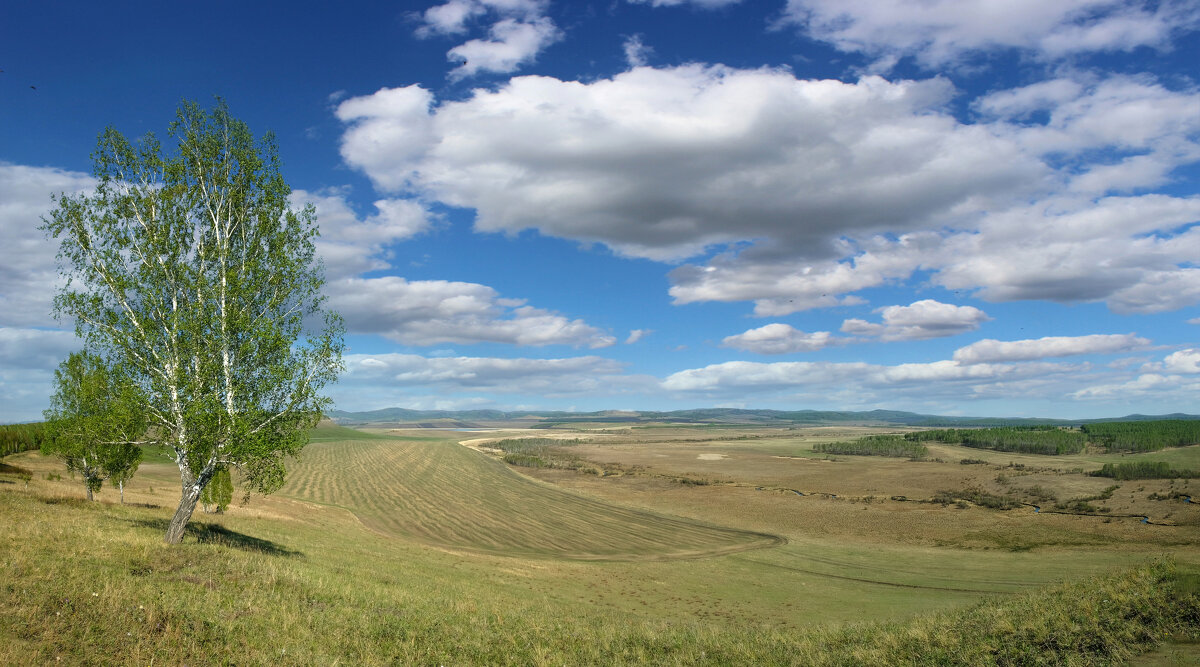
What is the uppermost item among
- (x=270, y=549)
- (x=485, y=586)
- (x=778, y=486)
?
(x=270, y=549)

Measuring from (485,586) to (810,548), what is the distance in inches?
1169

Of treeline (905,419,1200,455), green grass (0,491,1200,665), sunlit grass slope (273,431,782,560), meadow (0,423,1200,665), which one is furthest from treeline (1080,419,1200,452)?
green grass (0,491,1200,665)

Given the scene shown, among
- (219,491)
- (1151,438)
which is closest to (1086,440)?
(1151,438)

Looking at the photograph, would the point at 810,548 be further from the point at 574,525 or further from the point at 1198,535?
the point at 1198,535

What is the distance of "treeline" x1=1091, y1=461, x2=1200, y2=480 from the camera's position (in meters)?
74.4

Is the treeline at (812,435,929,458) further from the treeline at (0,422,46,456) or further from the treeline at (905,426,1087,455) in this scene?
the treeline at (0,422,46,456)

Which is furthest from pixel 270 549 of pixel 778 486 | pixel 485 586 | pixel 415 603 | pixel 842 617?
pixel 778 486

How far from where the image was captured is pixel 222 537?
78.4 ft

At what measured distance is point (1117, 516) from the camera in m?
50.3

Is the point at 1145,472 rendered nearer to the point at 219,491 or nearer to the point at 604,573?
the point at 604,573

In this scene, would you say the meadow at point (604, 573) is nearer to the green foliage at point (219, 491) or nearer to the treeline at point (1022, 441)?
the green foliage at point (219, 491)

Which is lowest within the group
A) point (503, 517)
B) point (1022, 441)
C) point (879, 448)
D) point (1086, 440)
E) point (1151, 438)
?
point (879, 448)

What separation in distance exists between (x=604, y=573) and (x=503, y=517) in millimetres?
23673

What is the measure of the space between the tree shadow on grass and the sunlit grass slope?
1638cm
